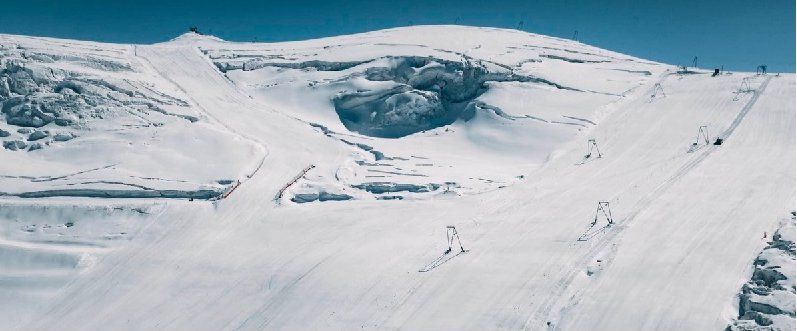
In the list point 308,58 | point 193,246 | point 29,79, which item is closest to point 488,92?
point 308,58

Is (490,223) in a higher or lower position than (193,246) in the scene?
higher

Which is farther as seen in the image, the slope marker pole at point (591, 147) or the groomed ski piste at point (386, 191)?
the slope marker pole at point (591, 147)

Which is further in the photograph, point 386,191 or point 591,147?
point 591,147

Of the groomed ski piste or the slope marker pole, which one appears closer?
the groomed ski piste

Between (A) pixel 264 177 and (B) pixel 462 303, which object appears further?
(A) pixel 264 177

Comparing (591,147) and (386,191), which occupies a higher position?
(591,147)

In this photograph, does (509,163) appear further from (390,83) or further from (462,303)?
(462,303)

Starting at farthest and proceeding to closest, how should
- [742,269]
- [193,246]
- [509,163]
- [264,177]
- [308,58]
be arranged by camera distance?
1. [308,58]
2. [509,163]
3. [264,177]
4. [193,246]
5. [742,269]

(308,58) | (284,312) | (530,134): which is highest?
(308,58)
